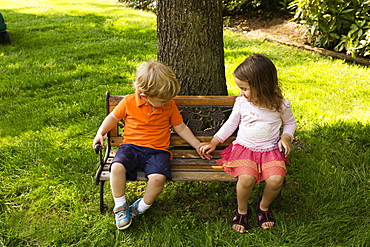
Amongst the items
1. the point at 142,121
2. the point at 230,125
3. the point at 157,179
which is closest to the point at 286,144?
the point at 230,125

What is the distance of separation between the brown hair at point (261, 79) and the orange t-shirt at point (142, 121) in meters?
0.70

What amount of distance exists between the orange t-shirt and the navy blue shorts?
0.06 meters

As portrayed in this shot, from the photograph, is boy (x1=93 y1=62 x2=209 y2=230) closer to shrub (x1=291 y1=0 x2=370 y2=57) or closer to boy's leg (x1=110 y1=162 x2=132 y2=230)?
boy's leg (x1=110 y1=162 x2=132 y2=230)

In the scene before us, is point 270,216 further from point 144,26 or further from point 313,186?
point 144,26

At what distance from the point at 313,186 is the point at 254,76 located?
1.19 metres

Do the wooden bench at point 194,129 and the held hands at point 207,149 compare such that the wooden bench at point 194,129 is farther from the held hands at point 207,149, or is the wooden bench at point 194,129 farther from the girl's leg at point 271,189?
the girl's leg at point 271,189

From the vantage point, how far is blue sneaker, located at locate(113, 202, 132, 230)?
2557 millimetres

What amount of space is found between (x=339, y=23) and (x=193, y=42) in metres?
4.77

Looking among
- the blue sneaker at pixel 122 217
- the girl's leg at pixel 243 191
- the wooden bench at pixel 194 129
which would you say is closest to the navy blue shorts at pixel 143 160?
the wooden bench at pixel 194 129

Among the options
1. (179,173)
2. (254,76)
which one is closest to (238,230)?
(179,173)

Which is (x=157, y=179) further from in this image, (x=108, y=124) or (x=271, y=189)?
(x=271, y=189)

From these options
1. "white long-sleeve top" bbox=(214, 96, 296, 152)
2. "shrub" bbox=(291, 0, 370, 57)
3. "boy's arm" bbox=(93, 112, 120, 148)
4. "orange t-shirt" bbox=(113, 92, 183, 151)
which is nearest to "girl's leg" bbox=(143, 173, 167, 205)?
"orange t-shirt" bbox=(113, 92, 183, 151)

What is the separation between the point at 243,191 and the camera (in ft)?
8.37

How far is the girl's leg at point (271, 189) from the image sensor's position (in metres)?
2.51
